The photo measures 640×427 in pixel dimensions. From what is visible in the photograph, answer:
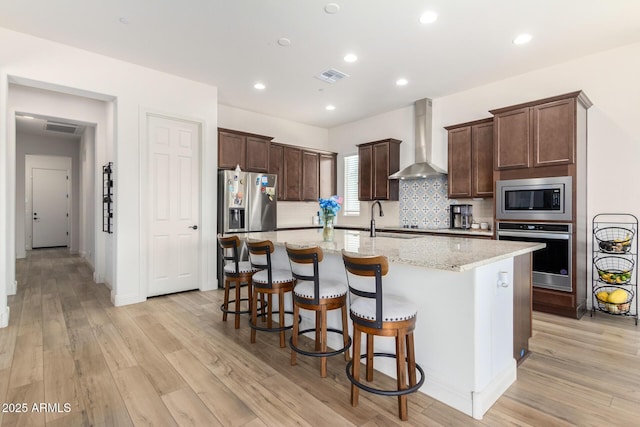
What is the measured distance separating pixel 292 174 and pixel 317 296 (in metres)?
4.12

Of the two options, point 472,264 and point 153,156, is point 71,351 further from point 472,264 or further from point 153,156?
point 472,264

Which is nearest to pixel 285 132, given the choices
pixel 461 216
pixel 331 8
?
pixel 461 216

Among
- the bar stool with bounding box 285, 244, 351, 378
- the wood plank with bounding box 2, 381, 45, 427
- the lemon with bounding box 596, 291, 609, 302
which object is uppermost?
the bar stool with bounding box 285, 244, 351, 378

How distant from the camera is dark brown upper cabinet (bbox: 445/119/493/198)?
14.5ft

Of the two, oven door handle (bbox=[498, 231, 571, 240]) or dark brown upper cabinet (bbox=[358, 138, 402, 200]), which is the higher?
dark brown upper cabinet (bbox=[358, 138, 402, 200])

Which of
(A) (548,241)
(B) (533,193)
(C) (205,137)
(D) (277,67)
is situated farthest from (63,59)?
(A) (548,241)

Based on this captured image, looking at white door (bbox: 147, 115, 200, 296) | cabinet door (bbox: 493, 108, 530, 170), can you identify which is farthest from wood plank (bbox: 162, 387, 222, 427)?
cabinet door (bbox: 493, 108, 530, 170)

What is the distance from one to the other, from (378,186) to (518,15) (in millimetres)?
3241

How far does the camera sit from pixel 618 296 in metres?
3.44

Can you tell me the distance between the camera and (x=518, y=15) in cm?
291

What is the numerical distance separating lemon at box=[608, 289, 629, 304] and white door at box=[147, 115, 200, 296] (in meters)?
5.03

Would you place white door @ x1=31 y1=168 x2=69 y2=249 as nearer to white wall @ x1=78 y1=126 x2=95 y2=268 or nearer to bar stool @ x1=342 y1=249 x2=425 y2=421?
white wall @ x1=78 y1=126 x2=95 y2=268

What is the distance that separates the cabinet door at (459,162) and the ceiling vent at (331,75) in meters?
1.84

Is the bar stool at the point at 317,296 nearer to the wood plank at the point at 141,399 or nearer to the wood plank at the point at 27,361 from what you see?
the wood plank at the point at 141,399
